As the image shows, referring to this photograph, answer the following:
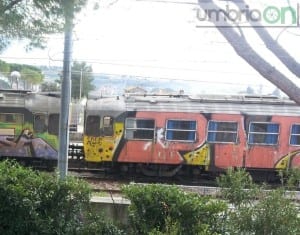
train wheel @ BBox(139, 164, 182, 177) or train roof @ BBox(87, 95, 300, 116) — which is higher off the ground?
train roof @ BBox(87, 95, 300, 116)

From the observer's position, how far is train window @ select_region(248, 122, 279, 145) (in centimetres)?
1562

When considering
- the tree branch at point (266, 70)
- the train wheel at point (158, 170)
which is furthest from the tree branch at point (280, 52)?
the train wheel at point (158, 170)

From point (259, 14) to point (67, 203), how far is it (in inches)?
153

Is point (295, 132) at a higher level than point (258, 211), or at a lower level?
higher

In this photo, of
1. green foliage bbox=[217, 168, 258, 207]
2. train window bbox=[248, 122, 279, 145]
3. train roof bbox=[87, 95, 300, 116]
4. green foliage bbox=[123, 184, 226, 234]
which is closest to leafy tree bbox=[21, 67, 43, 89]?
train roof bbox=[87, 95, 300, 116]

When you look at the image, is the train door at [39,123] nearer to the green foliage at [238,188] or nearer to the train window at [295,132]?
the train window at [295,132]

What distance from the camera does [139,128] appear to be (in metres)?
15.8

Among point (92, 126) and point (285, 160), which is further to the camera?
point (92, 126)

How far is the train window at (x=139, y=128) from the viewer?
15.8 metres

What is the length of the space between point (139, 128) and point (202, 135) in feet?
6.85

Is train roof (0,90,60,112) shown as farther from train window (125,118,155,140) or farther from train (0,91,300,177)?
train window (125,118,155,140)

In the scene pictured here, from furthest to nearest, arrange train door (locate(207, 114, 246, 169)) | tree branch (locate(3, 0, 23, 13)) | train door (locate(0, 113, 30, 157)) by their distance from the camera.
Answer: train door (locate(0, 113, 30, 157))
train door (locate(207, 114, 246, 169))
tree branch (locate(3, 0, 23, 13))

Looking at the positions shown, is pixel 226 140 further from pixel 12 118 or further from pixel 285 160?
pixel 12 118

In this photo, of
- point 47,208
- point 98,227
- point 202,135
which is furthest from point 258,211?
point 202,135
